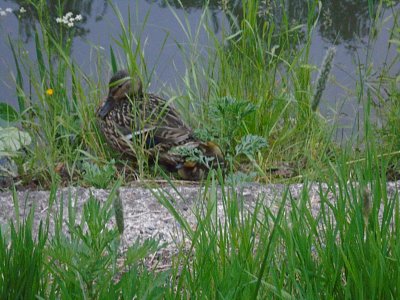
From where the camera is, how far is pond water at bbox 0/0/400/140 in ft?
18.1

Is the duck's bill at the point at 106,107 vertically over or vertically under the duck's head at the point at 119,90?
under

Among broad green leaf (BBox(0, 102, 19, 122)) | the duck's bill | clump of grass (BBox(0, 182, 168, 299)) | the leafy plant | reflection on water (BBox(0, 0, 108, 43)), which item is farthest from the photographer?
reflection on water (BBox(0, 0, 108, 43))

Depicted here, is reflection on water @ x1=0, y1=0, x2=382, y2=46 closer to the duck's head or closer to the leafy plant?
the duck's head

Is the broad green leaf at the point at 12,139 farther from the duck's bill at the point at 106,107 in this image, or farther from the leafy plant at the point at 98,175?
the leafy plant at the point at 98,175

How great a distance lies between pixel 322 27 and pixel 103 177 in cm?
274

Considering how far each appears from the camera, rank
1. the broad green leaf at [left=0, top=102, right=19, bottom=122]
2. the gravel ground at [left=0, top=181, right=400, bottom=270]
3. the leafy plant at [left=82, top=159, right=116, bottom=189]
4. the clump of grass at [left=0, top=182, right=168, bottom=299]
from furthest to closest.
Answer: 1. the broad green leaf at [left=0, top=102, right=19, bottom=122]
2. the leafy plant at [left=82, top=159, right=116, bottom=189]
3. the gravel ground at [left=0, top=181, right=400, bottom=270]
4. the clump of grass at [left=0, top=182, right=168, bottom=299]

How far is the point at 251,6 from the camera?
197 inches

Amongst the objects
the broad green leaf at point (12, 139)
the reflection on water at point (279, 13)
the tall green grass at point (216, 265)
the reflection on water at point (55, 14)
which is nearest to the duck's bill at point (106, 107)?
the broad green leaf at point (12, 139)

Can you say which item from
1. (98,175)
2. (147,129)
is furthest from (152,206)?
(147,129)

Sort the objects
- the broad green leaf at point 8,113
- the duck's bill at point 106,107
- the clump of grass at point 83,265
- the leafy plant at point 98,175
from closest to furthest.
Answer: the clump of grass at point 83,265
the leafy plant at point 98,175
the duck's bill at point 106,107
the broad green leaf at point 8,113

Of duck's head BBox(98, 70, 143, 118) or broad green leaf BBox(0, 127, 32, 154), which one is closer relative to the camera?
broad green leaf BBox(0, 127, 32, 154)

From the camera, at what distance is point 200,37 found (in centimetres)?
591

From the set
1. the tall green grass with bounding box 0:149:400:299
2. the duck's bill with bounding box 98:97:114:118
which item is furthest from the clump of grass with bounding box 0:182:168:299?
the duck's bill with bounding box 98:97:114:118

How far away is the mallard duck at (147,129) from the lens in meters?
4.59
